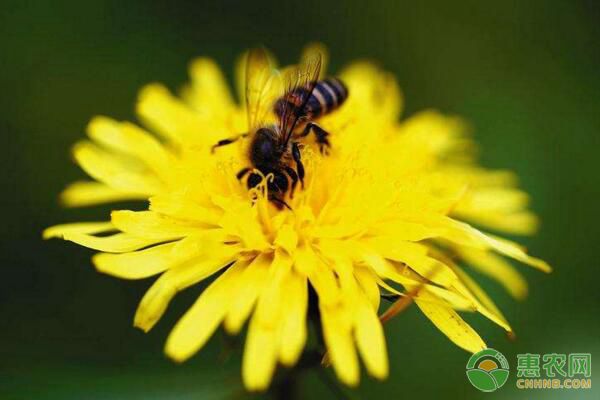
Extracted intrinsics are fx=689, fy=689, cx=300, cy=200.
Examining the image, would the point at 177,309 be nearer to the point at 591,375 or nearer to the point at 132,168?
the point at 132,168

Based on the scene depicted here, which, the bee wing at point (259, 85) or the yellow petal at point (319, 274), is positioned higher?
the bee wing at point (259, 85)

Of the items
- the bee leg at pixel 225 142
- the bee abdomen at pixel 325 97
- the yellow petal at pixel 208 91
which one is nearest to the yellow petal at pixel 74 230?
the bee leg at pixel 225 142

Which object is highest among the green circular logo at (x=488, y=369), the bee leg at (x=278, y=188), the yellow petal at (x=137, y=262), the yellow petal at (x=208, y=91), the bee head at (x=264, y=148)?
the yellow petal at (x=208, y=91)

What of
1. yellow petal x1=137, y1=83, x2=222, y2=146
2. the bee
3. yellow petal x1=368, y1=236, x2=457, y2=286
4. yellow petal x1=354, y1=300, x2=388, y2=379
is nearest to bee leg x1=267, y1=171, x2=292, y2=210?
the bee

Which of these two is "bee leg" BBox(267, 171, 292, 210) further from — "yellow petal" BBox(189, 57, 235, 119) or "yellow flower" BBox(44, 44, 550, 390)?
"yellow petal" BBox(189, 57, 235, 119)

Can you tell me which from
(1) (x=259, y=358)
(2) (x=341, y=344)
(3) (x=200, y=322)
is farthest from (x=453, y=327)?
(3) (x=200, y=322)

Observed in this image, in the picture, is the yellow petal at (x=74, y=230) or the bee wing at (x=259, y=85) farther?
the bee wing at (x=259, y=85)

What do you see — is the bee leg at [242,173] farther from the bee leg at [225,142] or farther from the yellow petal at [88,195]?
the yellow petal at [88,195]
